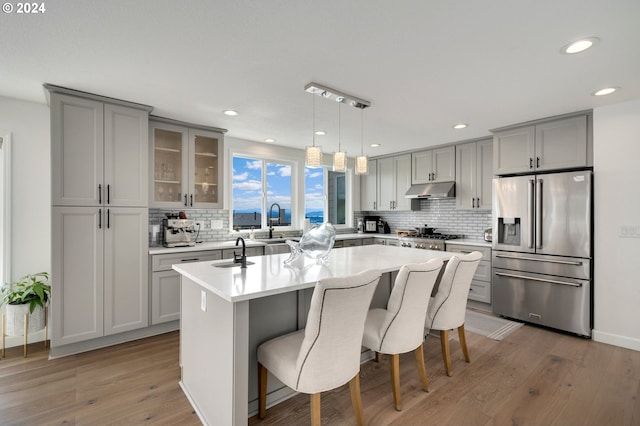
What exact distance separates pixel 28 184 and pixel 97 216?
0.83 metres

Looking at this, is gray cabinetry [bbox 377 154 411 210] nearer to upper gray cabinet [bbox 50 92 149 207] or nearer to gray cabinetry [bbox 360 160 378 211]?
gray cabinetry [bbox 360 160 378 211]

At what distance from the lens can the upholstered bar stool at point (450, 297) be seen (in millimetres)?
2371

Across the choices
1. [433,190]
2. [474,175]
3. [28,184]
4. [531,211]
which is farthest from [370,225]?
[28,184]

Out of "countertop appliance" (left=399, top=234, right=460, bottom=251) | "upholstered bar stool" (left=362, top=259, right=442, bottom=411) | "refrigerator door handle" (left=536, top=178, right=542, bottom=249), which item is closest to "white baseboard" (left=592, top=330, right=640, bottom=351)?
"refrigerator door handle" (left=536, top=178, right=542, bottom=249)

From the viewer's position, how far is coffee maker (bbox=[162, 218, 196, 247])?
11.9 ft

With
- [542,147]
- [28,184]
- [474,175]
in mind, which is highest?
[542,147]

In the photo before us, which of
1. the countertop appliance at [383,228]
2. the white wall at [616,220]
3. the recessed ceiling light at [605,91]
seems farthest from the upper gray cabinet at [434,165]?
the recessed ceiling light at [605,91]

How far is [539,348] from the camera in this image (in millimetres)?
3049

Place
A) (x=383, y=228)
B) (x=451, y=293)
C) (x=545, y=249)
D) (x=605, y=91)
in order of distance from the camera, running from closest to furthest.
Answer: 1. (x=451, y=293)
2. (x=605, y=91)
3. (x=545, y=249)
4. (x=383, y=228)

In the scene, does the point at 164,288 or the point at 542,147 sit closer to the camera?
the point at 164,288

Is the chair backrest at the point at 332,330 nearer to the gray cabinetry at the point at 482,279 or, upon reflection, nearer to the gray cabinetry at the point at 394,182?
the gray cabinetry at the point at 482,279

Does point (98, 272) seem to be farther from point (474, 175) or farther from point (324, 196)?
point (474, 175)

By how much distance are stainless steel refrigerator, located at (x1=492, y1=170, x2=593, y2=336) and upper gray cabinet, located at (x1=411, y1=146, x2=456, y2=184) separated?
101 centimetres

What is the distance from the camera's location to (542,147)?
3609 millimetres
